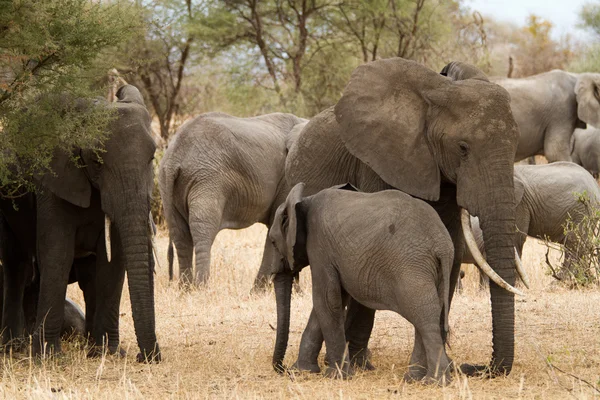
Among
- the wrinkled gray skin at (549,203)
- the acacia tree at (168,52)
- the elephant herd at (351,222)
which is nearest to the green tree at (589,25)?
the acacia tree at (168,52)

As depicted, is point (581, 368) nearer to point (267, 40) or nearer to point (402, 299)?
point (402, 299)

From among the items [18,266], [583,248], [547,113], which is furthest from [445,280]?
[547,113]

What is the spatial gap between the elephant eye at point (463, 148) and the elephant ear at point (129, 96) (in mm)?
2193

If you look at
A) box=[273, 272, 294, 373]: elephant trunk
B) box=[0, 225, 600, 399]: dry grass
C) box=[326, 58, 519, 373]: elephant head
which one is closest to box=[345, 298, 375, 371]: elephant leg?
box=[0, 225, 600, 399]: dry grass

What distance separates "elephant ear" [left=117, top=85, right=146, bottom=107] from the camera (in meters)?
6.93

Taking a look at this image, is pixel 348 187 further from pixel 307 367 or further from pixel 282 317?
A: pixel 307 367

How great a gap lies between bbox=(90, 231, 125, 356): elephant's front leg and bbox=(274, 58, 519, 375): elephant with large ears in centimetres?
136

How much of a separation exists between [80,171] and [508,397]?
3.03 m

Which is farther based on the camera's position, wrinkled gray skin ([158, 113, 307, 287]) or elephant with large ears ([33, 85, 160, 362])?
wrinkled gray skin ([158, 113, 307, 287])

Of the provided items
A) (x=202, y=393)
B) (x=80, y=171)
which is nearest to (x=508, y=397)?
(x=202, y=393)

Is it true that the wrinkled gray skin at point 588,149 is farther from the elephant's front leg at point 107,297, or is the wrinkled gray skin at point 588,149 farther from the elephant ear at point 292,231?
the elephant ear at point 292,231

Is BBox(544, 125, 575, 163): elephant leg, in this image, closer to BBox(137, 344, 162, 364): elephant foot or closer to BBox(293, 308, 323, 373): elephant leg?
BBox(293, 308, 323, 373): elephant leg

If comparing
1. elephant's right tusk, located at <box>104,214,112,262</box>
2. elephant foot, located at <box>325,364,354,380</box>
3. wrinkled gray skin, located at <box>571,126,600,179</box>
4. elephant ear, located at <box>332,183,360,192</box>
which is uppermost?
wrinkled gray skin, located at <box>571,126,600,179</box>

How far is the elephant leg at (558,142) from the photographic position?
571 inches
